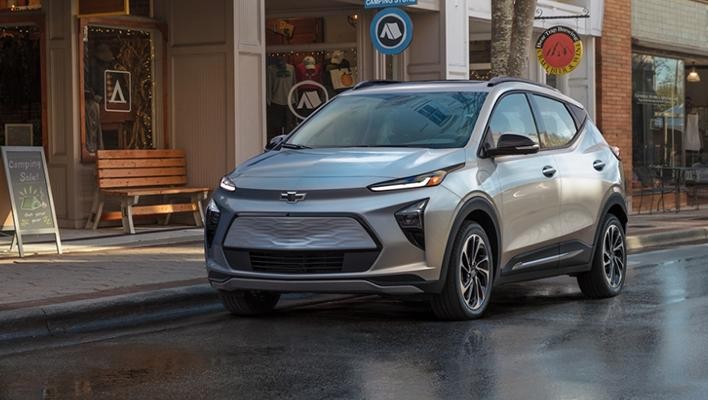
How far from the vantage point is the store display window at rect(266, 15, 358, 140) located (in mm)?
19594

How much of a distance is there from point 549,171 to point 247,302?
96.9 inches

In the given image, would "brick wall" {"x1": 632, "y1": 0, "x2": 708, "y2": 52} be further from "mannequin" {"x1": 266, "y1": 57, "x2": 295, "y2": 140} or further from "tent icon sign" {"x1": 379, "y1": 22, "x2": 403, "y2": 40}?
"tent icon sign" {"x1": 379, "y1": 22, "x2": 403, "y2": 40}

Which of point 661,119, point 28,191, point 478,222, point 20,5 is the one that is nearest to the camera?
point 478,222

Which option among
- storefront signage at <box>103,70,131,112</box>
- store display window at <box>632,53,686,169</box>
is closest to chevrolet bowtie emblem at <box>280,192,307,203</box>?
storefront signage at <box>103,70,131,112</box>

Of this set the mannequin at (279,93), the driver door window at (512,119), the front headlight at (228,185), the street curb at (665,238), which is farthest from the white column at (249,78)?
the front headlight at (228,185)

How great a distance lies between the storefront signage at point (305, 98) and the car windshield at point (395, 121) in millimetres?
9555

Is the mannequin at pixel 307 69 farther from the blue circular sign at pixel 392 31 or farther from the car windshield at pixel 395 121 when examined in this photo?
the car windshield at pixel 395 121

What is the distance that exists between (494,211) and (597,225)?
1663 millimetres

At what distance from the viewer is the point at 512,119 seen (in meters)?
9.85

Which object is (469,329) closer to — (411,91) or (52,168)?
(411,91)

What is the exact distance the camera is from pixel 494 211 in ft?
30.1

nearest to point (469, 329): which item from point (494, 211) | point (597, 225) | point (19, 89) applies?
point (494, 211)

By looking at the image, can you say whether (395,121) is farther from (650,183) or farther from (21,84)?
(650,183)

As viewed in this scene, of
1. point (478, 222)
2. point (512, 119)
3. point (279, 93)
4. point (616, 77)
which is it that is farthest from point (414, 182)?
point (616, 77)
